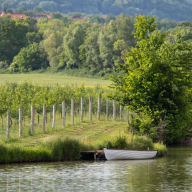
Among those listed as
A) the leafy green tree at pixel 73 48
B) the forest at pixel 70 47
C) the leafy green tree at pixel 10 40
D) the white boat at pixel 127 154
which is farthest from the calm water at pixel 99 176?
the leafy green tree at pixel 10 40

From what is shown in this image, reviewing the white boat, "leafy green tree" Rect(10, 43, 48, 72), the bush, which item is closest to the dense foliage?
"leafy green tree" Rect(10, 43, 48, 72)

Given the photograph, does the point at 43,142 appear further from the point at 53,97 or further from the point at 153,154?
the point at 53,97

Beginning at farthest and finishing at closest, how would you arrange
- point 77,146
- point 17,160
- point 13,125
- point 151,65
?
point 13,125 → point 151,65 → point 77,146 → point 17,160

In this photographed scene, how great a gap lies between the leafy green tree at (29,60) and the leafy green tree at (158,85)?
97.0m

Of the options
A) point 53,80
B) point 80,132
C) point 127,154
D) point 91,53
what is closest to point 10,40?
point 91,53

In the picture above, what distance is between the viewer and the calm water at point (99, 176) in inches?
813

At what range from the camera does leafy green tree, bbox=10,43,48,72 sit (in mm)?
134750

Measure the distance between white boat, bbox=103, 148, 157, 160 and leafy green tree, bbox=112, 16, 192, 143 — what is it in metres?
4.12

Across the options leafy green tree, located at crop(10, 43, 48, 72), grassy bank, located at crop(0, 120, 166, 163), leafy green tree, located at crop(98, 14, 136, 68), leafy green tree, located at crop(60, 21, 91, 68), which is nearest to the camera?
grassy bank, located at crop(0, 120, 166, 163)

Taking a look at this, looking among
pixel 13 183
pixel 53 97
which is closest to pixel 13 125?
pixel 53 97

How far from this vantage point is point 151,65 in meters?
36.5

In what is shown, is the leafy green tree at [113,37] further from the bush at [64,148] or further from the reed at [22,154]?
the reed at [22,154]

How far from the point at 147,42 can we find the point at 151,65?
359 cm

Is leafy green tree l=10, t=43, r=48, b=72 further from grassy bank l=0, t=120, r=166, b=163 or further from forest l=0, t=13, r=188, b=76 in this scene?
grassy bank l=0, t=120, r=166, b=163
